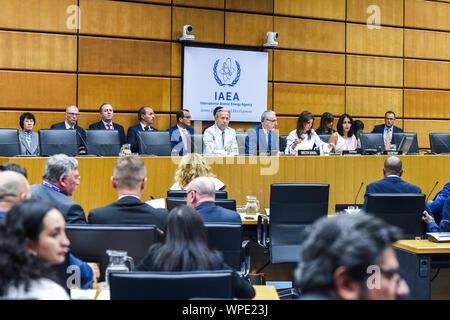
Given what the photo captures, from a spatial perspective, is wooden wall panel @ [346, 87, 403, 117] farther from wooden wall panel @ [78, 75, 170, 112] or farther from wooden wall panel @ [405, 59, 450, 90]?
wooden wall panel @ [78, 75, 170, 112]

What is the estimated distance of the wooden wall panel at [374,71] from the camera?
9023mm

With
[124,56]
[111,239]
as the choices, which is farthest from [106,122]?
[111,239]

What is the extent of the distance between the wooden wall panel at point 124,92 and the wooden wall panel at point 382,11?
352 centimetres

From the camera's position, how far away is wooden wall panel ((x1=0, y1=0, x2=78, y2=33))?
702 centimetres

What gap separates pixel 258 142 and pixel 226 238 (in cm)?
382

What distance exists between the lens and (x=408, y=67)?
9398 mm

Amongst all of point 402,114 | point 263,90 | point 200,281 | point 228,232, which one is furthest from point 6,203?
point 402,114

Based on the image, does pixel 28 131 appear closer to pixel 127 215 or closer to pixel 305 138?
pixel 305 138

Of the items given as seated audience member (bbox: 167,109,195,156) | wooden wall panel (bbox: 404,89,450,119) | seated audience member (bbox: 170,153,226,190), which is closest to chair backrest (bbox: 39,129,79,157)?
seated audience member (bbox: 170,153,226,190)

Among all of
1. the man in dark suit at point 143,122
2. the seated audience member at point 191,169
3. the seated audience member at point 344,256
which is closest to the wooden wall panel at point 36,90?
the man in dark suit at point 143,122

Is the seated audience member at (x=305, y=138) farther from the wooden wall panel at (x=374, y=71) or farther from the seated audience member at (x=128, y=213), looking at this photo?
the seated audience member at (x=128, y=213)

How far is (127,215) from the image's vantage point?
2.75m

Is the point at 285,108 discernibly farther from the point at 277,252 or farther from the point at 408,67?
the point at 277,252

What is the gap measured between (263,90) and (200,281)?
705 cm
